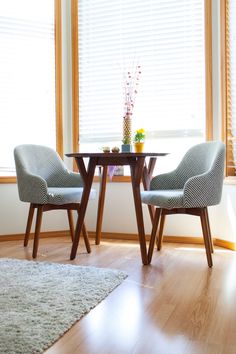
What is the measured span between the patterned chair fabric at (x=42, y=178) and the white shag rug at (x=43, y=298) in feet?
1.62

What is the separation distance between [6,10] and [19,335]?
10.5 feet

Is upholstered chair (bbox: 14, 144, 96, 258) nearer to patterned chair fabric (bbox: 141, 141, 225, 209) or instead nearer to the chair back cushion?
the chair back cushion

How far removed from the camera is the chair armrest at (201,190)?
264cm

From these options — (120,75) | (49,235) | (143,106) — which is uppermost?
(120,75)

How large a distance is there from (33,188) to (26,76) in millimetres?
1402

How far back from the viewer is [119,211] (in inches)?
153

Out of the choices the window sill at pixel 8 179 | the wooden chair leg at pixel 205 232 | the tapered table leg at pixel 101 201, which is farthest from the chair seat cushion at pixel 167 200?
the window sill at pixel 8 179

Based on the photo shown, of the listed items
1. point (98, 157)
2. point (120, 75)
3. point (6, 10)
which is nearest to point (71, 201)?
point (98, 157)

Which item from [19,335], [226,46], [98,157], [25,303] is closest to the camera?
[19,335]

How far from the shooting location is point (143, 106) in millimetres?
3830

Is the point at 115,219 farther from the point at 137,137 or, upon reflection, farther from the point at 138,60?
the point at 138,60

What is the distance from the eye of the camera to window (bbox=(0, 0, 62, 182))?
384cm

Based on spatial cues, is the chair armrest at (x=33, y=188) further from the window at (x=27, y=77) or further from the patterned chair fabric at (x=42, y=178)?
the window at (x=27, y=77)

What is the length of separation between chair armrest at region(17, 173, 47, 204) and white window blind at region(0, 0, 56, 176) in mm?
814
